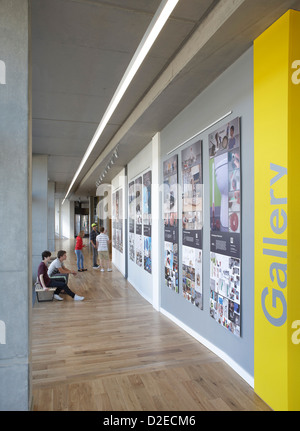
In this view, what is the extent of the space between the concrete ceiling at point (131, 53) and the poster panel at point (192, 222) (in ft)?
3.00

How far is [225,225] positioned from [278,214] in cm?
100

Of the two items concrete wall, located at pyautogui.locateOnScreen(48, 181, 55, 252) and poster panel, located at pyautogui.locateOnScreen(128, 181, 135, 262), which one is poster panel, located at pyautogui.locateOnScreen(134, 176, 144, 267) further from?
concrete wall, located at pyautogui.locateOnScreen(48, 181, 55, 252)

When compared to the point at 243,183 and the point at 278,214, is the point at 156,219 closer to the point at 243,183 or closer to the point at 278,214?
the point at 243,183

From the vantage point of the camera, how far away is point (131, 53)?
12.8 ft

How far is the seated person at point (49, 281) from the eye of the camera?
6820 millimetres

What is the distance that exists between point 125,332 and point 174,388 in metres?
1.88

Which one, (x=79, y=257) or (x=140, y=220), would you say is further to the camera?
(x=79, y=257)

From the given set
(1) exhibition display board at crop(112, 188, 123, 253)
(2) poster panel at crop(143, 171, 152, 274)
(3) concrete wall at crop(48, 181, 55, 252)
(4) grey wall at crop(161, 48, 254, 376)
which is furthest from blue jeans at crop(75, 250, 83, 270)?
(4) grey wall at crop(161, 48, 254, 376)

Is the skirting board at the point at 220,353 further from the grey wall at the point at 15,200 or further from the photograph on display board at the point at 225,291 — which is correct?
the grey wall at the point at 15,200

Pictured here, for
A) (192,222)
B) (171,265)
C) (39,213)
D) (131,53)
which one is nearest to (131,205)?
(171,265)

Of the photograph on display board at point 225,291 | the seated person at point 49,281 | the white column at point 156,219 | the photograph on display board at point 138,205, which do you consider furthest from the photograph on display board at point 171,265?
the seated person at point 49,281

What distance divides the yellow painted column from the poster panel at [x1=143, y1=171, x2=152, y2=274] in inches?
154

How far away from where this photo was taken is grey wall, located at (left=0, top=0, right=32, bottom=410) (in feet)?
8.42

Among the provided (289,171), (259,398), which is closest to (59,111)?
(289,171)
